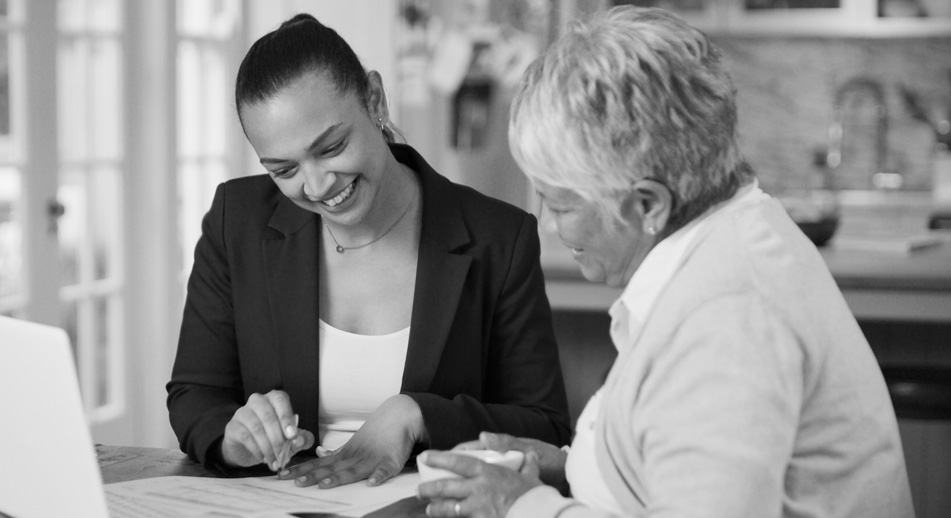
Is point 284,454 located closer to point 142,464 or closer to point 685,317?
point 142,464

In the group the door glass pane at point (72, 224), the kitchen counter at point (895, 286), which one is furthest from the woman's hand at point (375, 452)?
the door glass pane at point (72, 224)

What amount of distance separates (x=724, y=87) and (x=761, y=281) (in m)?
0.20

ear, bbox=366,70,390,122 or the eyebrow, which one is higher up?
ear, bbox=366,70,390,122

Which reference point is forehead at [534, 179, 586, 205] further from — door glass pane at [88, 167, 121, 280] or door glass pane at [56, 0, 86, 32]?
door glass pane at [88, 167, 121, 280]

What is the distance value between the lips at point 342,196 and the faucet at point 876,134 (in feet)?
14.8

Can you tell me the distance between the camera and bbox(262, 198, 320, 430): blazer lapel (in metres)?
1.65

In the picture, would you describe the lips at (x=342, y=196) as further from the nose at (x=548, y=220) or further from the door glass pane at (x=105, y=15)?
the door glass pane at (x=105, y=15)

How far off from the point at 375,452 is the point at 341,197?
0.39 meters

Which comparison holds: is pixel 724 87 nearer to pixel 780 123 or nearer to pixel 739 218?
pixel 739 218

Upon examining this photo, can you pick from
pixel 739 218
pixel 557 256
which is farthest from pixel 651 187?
pixel 557 256

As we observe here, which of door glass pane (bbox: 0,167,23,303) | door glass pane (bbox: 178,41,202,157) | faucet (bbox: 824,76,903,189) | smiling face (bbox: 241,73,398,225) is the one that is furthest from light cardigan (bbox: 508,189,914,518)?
faucet (bbox: 824,76,903,189)

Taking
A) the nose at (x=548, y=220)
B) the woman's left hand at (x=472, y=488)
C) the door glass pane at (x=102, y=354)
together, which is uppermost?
the nose at (x=548, y=220)

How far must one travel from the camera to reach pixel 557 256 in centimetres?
287

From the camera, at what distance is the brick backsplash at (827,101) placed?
18.6 feet
